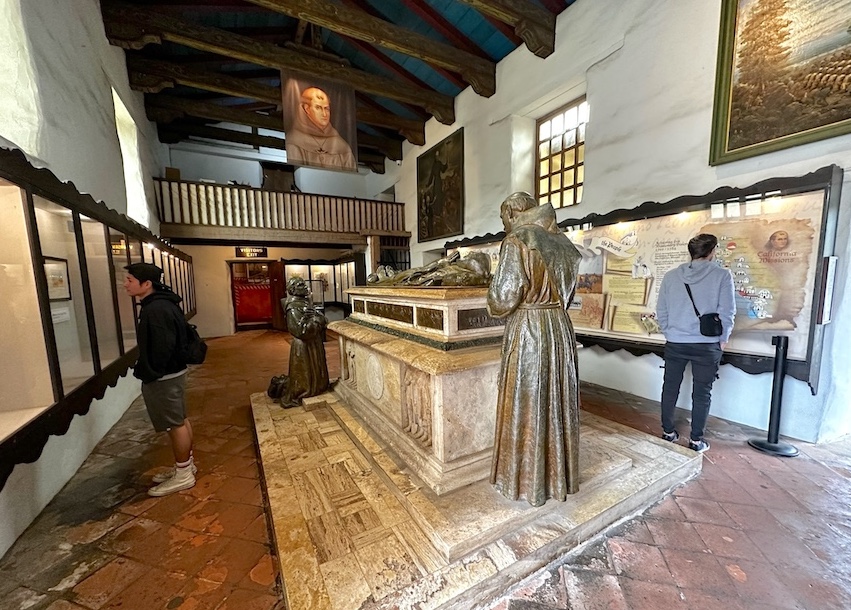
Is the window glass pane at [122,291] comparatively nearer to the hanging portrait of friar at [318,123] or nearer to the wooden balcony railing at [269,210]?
the hanging portrait of friar at [318,123]

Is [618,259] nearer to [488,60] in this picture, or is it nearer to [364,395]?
[364,395]

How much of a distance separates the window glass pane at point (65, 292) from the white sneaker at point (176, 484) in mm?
805

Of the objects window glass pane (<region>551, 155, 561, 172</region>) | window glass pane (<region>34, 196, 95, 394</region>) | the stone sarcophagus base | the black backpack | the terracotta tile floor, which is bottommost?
the terracotta tile floor

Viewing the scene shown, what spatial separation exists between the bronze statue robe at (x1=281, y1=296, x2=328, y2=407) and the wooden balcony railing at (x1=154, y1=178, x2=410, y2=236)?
4.45 meters

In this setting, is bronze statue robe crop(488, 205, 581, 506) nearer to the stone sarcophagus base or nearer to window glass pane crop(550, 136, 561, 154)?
the stone sarcophagus base

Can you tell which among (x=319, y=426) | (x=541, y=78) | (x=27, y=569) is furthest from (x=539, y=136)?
(x=27, y=569)

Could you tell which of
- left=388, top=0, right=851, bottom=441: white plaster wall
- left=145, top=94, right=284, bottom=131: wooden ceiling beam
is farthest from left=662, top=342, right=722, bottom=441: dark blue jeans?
left=145, top=94, right=284, bottom=131: wooden ceiling beam

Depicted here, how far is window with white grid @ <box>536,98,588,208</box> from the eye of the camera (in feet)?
14.1

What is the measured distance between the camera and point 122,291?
3.02m

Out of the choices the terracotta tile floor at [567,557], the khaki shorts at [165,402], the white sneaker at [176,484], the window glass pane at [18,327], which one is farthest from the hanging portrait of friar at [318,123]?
the terracotta tile floor at [567,557]

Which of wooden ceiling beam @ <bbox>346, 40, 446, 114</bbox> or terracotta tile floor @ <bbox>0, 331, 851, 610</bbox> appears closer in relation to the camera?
terracotta tile floor @ <bbox>0, 331, 851, 610</bbox>

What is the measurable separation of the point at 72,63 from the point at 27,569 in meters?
3.66

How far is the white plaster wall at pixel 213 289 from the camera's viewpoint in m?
8.52

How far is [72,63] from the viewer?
2.64 meters
